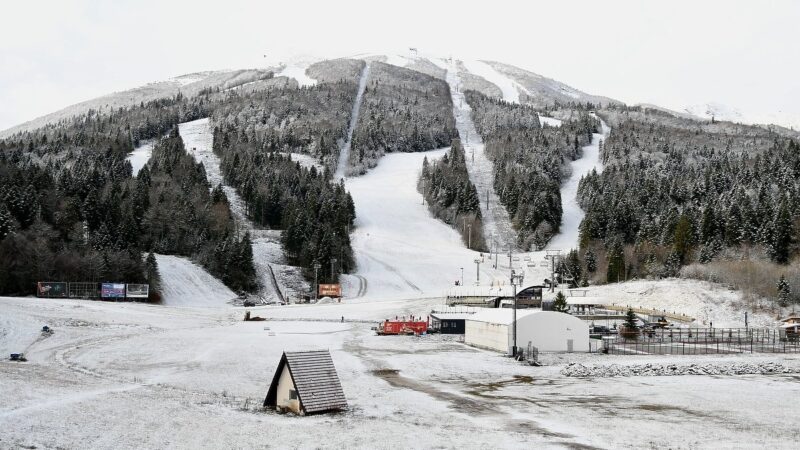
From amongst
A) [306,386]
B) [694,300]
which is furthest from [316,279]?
[306,386]

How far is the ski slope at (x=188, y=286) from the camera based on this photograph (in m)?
82.2

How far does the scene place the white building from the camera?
46.8 m

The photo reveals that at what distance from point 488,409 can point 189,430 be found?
37.9 feet

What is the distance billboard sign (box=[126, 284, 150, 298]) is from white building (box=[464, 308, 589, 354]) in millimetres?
44629

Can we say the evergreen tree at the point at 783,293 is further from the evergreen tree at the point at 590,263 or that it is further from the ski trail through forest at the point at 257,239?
the ski trail through forest at the point at 257,239

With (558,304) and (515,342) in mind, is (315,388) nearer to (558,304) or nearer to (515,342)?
(515,342)

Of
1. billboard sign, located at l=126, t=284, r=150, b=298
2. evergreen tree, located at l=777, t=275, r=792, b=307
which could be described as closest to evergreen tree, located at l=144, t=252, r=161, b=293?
billboard sign, located at l=126, t=284, r=150, b=298

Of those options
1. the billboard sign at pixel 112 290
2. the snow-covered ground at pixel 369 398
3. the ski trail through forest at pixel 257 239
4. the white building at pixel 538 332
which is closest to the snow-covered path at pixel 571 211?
the ski trail through forest at pixel 257 239

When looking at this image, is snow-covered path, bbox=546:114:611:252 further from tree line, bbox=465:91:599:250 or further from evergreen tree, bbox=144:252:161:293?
evergreen tree, bbox=144:252:161:293

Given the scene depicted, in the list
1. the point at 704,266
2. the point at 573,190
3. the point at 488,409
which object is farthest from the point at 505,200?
the point at 488,409

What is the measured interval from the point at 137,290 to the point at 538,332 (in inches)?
1979

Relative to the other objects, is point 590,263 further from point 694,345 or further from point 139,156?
point 139,156

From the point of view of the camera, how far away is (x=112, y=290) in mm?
72938

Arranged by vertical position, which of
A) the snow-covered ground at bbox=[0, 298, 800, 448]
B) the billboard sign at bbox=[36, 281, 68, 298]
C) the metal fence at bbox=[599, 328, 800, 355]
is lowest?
the metal fence at bbox=[599, 328, 800, 355]
